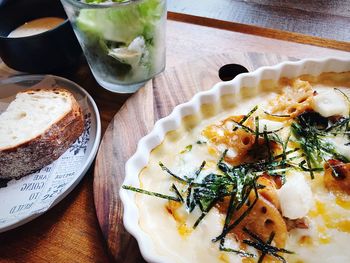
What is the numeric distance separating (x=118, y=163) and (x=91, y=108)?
404 millimetres

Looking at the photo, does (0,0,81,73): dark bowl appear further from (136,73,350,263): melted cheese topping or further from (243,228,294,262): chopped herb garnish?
(243,228,294,262): chopped herb garnish

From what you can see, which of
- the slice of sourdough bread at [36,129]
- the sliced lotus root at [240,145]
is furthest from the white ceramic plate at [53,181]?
the sliced lotus root at [240,145]

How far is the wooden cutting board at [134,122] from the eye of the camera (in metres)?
1.27

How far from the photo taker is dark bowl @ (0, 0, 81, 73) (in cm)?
180

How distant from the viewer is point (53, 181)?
1.50 meters

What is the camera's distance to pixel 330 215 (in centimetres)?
116

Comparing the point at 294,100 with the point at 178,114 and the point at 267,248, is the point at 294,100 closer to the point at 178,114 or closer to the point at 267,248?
the point at 178,114

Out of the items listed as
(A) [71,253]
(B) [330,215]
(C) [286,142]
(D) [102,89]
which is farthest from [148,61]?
(B) [330,215]

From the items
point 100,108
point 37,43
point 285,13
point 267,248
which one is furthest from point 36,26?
point 267,248

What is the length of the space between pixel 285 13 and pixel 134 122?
1309 mm

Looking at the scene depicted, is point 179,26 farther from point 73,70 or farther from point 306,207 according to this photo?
point 306,207

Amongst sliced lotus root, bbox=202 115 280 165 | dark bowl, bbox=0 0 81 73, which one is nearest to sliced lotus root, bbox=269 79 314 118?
sliced lotus root, bbox=202 115 280 165

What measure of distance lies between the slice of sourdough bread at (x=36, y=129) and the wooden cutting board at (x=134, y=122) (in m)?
0.19

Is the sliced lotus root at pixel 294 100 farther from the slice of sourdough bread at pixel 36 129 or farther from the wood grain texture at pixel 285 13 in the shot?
the slice of sourdough bread at pixel 36 129
